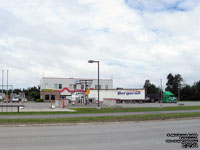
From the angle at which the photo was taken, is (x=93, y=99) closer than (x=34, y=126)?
No

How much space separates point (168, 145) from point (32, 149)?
4494 millimetres

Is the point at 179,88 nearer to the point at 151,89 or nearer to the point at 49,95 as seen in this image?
the point at 151,89

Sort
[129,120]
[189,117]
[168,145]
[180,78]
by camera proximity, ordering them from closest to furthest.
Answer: [168,145] → [129,120] → [189,117] → [180,78]

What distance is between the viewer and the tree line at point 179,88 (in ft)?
345

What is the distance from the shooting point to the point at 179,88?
363ft

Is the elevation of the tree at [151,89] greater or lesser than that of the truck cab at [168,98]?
greater

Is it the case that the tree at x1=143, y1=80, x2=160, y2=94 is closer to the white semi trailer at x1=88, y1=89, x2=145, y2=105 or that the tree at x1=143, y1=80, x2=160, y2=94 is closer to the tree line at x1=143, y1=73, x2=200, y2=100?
the tree line at x1=143, y1=73, x2=200, y2=100

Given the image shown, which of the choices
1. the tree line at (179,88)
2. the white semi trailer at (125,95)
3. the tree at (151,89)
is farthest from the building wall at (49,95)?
the tree at (151,89)

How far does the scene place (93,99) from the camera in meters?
54.7

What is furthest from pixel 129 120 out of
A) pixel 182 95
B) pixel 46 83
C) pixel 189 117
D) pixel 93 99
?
pixel 182 95

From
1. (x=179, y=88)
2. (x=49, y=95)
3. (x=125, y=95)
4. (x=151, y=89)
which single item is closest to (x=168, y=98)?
(x=125, y=95)

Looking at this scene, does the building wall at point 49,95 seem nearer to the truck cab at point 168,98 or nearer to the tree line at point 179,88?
the truck cab at point 168,98

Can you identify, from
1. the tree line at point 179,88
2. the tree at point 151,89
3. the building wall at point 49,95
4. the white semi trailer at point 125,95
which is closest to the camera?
the white semi trailer at point 125,95

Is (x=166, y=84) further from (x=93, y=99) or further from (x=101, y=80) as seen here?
(x=93, y=99)
